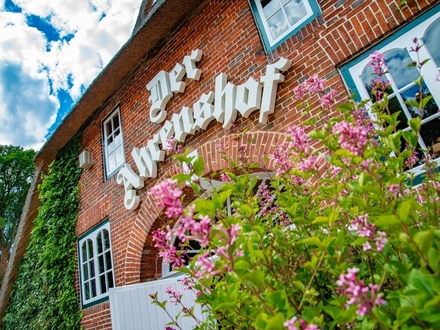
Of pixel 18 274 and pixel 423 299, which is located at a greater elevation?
pixel 18 274

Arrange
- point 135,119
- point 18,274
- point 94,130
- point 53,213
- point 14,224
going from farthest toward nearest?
1. point 14,224
2. point 18,274
3. point 53,213
4. point 94,130
5. point 135,119

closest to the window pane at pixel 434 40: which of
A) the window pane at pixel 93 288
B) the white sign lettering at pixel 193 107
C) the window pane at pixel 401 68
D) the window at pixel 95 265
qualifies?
the window pane at pixel 401 68

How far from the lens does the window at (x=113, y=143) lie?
625 centimetres

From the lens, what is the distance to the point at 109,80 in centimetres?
608

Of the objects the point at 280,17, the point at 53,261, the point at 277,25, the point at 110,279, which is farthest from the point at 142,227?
the point at 280,17

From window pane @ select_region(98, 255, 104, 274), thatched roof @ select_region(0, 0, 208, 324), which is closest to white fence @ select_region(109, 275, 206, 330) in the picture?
window pane @ select_region(98, 255, 104, 274)

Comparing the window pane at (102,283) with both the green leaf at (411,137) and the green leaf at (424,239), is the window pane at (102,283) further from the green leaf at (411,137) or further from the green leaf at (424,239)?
A: the green leaf at (424,239)

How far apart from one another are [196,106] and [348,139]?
3729 millimetres

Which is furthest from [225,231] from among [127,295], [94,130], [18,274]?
[18,274]

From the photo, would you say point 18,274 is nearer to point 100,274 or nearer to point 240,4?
point 100,274

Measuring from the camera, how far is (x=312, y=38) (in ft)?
11.6

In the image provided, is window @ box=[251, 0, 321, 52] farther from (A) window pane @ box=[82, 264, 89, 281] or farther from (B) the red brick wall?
(A) window pane @ box=[82, 264, 89, 281]

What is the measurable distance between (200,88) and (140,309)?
10.6 ft

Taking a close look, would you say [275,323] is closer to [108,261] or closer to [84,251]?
[108,261]
